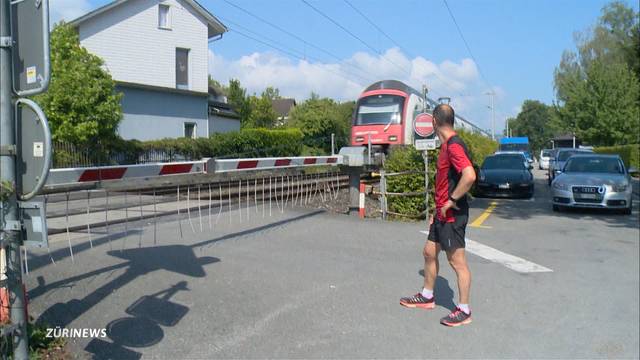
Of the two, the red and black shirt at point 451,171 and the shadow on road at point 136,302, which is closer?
the shadow on road at point 136,302

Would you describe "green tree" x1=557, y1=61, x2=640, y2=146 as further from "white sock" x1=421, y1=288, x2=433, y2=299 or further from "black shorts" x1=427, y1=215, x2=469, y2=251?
"black shorts" x1=427, y1=215, x2=469, y2=251

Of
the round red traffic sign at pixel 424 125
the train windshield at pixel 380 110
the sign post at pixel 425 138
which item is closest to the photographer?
the sign post at pixel 425 138

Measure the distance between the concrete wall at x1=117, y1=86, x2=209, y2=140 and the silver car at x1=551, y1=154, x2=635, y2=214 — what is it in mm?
19517

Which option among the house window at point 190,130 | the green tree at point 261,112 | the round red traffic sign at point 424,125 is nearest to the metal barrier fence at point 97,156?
the house window at point 190,130

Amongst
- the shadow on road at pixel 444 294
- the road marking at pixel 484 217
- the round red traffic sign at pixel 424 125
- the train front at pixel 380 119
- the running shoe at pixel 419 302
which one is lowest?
the shadow on road at pixel 444 294

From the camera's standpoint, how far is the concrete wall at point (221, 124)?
33594mm

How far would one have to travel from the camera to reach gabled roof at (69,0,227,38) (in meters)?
26.3

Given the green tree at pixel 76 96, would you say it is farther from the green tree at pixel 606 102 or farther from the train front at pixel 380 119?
the green tree at pixel 606 102

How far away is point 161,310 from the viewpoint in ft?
15.9

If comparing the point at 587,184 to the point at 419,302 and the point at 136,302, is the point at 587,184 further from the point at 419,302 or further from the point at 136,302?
the point at 136,302

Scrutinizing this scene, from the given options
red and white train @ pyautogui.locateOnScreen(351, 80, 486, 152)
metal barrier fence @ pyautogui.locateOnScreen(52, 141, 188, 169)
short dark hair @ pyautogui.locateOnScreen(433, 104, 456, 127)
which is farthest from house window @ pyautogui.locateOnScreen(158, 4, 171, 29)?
short dark hair @ pyautogui.locateOnScreen(433, 104, 456, 127)

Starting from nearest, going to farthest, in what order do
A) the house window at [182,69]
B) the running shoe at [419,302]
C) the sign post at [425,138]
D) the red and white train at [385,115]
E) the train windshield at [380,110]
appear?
the running shoe at [419,302], the sign post at [425,138], the red and white train at [385,115], the train windshield at [380,110], the house window at [182,69]

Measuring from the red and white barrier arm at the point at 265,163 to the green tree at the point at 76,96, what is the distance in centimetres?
1193

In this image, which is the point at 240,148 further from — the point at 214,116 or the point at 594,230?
the point at 594,230
